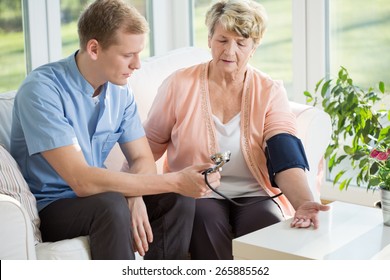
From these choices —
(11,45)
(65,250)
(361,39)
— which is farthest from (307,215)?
(11,45)

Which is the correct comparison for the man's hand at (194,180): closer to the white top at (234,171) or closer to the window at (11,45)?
the white top at (234,171)

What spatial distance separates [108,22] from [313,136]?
0.99 m

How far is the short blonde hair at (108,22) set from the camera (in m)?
2.32

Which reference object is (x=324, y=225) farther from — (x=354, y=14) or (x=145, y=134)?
(x=354, y=14)

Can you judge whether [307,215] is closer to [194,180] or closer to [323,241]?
[323,241]

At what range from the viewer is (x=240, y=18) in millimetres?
2582

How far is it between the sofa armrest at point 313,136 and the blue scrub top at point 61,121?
679 mm

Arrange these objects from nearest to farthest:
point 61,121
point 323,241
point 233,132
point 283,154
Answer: point 323,241, point 61,121, point 283,154, point 233,132

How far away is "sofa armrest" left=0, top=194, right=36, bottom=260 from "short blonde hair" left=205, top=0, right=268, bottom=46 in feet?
3.19

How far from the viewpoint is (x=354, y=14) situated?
12.0ft

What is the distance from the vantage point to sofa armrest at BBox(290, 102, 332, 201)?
2.87 meters
